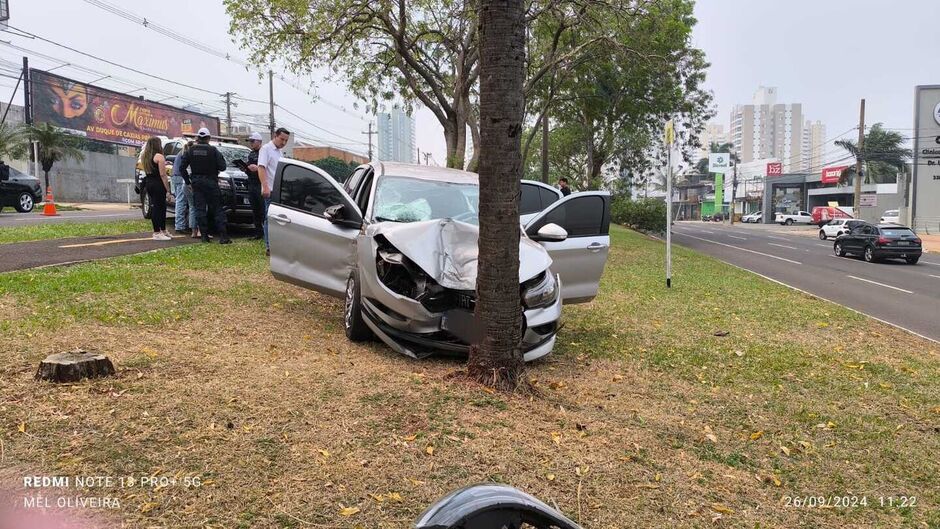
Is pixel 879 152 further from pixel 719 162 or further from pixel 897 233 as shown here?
pixel 719 162

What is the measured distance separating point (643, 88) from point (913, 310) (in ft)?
57.6

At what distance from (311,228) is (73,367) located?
260 centimetres

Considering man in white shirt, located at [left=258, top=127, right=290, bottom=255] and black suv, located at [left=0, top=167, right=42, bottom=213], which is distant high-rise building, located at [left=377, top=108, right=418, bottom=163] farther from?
man in white shirt, located at [left=258, top=127, right=290, bottom=255]

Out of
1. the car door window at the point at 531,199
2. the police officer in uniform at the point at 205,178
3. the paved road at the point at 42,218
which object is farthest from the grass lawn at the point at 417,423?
the paved road at the point at 42,218

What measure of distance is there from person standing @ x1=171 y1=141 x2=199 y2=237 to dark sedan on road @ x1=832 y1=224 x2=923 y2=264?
22986mm

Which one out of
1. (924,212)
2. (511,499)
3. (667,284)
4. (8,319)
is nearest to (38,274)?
(8,319)

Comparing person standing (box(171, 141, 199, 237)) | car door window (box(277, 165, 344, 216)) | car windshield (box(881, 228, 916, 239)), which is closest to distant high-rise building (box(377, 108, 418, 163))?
car windshield (box(881, 228, 916, 239))

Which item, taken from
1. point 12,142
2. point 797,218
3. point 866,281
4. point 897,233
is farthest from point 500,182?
point 797,218

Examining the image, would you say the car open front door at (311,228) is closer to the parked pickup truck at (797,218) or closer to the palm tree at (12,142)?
the palm tree at (12,142)

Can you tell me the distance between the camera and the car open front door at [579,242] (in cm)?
623

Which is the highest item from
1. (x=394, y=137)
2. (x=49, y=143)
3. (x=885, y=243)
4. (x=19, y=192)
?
(x=394, y=137)

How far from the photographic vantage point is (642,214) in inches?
1468

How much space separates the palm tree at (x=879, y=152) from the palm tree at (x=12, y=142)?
53984 mm

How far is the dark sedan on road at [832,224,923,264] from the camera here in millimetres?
22672
